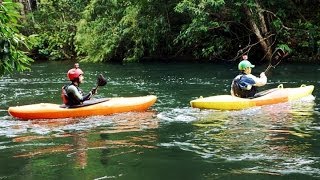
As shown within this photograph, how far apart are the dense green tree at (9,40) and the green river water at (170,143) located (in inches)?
72.2

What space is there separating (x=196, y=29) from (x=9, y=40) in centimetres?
1489

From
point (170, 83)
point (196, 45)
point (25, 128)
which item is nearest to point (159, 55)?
point (196, 45)

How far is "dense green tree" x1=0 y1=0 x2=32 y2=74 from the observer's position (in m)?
3.76

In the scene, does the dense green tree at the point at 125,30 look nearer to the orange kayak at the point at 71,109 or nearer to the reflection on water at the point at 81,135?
the orange kayak at the point at 71,109

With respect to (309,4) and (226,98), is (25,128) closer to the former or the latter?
(226,98)

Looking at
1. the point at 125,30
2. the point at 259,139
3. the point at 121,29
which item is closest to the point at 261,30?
the point at 125,30

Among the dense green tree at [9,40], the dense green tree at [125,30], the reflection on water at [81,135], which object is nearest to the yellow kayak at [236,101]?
the reflection on water at [81,135]

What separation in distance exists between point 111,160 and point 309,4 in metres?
16.1

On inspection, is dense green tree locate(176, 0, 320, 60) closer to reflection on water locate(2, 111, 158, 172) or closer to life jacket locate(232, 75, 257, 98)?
life jacket locate(232, 75, 257, 98)

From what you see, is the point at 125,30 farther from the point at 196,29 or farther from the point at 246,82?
the point at 246,82

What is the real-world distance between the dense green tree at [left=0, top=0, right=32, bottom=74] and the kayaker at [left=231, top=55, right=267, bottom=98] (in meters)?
6.05

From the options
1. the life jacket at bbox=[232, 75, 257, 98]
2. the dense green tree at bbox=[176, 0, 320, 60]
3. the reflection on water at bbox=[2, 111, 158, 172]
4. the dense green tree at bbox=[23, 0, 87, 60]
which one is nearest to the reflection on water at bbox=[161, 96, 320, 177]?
the life jacket at bbox=[232, 75, 257, 98]

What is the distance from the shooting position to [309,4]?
2027 cm

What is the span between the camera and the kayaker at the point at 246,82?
31.2 ft
